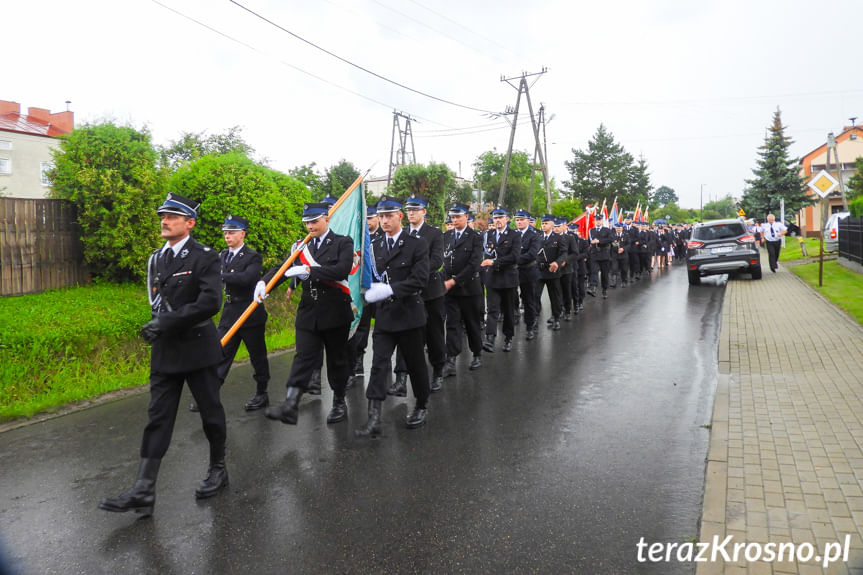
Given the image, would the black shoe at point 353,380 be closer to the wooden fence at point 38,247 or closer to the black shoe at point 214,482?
the black shoe at point 214,482

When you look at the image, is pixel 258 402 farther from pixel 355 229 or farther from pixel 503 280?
pixel 503 280

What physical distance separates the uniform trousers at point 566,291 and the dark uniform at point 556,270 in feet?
1.59

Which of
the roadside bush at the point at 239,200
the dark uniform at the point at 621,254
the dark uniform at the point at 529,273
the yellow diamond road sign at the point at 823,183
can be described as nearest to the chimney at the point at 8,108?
the roadside bush at the point at 239,200

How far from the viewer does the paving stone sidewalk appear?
324 centimetres

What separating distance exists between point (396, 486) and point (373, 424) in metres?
1.09

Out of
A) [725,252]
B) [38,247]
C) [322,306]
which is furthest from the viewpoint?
[725,252]

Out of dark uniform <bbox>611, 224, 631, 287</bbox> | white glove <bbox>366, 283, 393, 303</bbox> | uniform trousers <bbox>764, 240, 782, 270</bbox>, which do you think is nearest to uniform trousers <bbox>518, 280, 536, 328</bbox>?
white glove <bbox>366, 283, 393, 303</bbox>

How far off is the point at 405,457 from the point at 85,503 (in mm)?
2228

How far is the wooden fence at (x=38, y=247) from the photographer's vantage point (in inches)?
337

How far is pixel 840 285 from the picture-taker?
1456cm

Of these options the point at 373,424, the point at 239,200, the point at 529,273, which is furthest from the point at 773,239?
the point at 373,424

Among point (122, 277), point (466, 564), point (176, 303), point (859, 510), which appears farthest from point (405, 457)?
point (122, 277)

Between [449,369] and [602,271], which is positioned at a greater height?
[602,271]

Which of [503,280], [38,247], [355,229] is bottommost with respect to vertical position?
[503,280]
